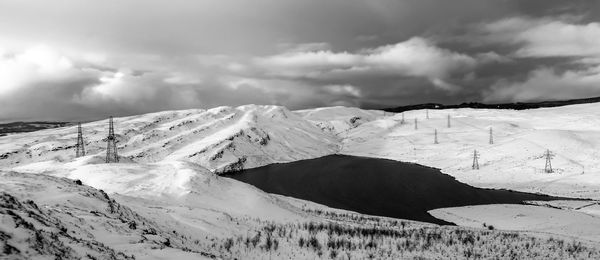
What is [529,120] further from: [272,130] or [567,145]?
[272,130]

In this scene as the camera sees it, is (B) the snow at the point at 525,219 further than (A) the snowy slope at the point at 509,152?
No

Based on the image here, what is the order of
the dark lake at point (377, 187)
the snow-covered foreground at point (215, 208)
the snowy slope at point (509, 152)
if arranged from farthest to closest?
the snowy slope at point (509, 152), the dark lake at point (377, 187), the snow-covered foreground at point (215, 208)

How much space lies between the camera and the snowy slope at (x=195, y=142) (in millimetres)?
123750

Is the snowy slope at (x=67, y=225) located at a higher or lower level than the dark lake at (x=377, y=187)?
higher

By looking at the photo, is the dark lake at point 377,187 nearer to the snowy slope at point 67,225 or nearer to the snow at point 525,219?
the snow at point 525,219

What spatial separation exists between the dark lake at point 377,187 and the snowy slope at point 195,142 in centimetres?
1259

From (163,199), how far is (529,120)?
19365 cm

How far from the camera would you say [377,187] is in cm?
8862

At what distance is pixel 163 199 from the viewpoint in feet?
116

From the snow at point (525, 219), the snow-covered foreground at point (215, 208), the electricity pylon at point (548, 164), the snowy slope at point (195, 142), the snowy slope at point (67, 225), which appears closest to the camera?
the snowy slope at point (67, 225)

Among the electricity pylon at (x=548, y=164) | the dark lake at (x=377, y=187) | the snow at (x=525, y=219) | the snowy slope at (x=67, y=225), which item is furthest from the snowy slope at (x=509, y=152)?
the snowy slope at (x=67, y=225)

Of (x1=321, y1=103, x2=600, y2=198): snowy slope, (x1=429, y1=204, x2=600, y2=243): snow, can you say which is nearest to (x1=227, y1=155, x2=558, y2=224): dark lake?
(x1=429, y1=204, x2=600, y2=243): snow

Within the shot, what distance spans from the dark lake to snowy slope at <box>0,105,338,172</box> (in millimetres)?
12586

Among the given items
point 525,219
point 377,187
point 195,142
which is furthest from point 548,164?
point 195,142
